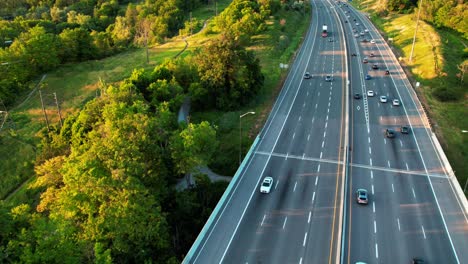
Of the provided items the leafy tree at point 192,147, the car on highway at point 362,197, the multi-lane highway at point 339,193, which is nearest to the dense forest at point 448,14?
the multi-lane highway at point 339,193

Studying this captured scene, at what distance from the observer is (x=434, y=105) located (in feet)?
219

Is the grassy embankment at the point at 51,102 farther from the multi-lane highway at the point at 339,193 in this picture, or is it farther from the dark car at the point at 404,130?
the dark car at the point at 404,130

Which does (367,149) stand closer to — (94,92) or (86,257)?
(86,257)

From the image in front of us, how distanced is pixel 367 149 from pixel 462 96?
32.1m

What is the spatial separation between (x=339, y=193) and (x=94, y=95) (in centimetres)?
5238

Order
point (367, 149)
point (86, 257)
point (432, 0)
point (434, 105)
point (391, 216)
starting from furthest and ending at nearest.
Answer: point (432, 0), point (434, 105), point (367, 149), point (391, 216), point (86, 257)

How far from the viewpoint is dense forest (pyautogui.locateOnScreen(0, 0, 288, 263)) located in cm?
3094

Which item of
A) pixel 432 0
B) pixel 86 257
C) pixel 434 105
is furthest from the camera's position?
pixel 432 0

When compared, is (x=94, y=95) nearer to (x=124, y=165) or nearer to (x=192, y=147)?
(x=192, y=147)

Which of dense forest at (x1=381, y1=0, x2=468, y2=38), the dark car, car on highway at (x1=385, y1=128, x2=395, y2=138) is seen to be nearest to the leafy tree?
car on highway at (x1=385, y1=128, x2=395, y2=138)

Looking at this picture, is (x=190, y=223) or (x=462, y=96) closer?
(x=190, y=223)

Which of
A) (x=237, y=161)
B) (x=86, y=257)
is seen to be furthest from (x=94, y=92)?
(x=86, y=257)

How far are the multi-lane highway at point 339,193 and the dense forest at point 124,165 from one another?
14.7 ft

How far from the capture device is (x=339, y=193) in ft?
141
